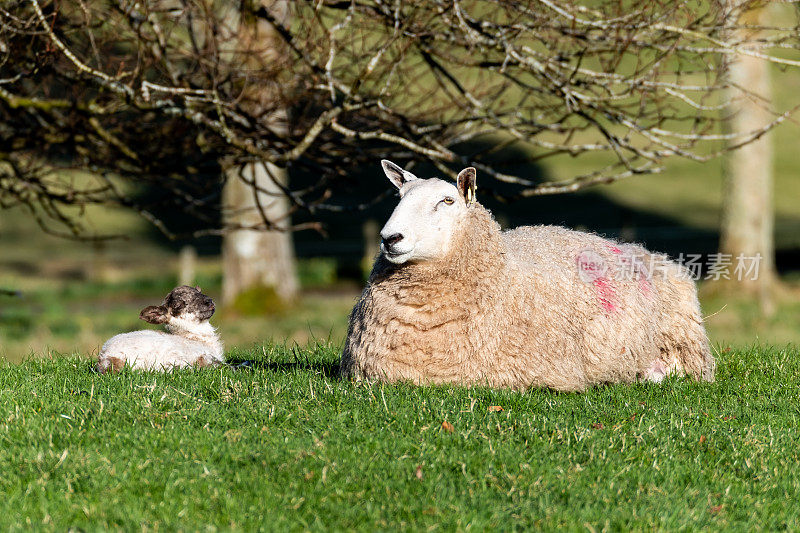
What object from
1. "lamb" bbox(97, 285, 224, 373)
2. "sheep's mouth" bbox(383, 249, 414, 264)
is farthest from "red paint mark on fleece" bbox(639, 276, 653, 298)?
"lamb" bbox(97, 285, 224, 373)

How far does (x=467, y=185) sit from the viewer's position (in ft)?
19.8

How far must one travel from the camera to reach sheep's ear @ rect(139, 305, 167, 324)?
6.58 metres

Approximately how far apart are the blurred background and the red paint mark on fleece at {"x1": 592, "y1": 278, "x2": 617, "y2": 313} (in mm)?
1199

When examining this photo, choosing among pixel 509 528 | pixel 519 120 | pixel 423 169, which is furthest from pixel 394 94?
pixel 423 169

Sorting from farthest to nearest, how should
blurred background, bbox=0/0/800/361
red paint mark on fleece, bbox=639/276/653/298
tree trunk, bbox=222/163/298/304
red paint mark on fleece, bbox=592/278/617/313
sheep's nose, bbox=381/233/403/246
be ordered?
tree trunk, bbox=222/163/298/304, blurred background, bbox=0/0/800/361, red paint mark on fleece, bbox=639/276/653/298, red paint mark on fleece, bbox=592/278/617/313, sheep's nose, bbox=381/233/403/246

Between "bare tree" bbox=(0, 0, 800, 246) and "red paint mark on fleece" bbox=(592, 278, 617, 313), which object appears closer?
"red paint mark on fleece" bbox=(592, 278, 617, 313)

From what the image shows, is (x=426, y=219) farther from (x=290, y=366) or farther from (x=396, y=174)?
(x=290, y=366)

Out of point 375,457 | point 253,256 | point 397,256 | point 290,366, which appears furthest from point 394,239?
point 253,256

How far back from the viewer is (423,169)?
4016 cm

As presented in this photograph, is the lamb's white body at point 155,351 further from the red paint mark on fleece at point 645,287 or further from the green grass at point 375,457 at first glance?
the red paint mark on fleece at point 645,287

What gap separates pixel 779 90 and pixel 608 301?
43330mm

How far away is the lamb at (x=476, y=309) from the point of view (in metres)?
5.93

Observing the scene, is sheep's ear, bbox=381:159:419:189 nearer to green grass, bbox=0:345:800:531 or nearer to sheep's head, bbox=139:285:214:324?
green grass, bbox=0:345:800:531

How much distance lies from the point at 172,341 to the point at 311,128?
2.01 meters
